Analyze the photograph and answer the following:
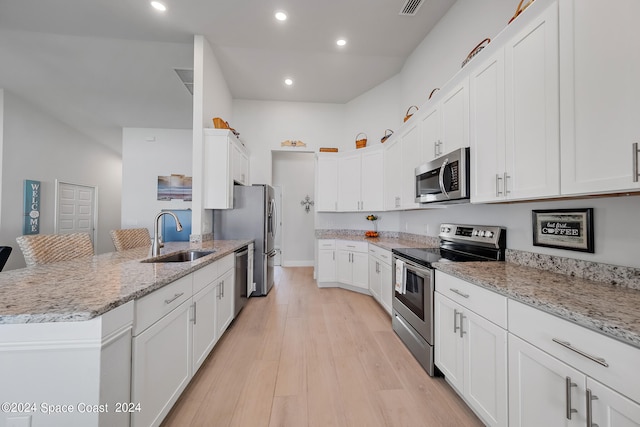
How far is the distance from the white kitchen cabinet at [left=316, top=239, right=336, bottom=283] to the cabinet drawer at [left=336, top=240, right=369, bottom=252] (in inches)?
4.7

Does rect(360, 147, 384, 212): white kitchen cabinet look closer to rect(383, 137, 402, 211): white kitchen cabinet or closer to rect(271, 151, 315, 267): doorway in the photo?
rect(383, 137, 402, 211): white kitchen cabinet

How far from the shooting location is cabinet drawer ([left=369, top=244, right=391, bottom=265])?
2.86 m

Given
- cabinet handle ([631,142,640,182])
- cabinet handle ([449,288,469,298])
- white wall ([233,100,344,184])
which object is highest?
white wall ([233,100,344,184])

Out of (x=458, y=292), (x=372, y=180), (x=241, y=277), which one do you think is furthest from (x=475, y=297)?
(x=372, y=180)

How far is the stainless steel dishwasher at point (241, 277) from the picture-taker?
109 inches

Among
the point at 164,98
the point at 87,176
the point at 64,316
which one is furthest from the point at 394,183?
the point at 87,176

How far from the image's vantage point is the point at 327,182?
423 cm

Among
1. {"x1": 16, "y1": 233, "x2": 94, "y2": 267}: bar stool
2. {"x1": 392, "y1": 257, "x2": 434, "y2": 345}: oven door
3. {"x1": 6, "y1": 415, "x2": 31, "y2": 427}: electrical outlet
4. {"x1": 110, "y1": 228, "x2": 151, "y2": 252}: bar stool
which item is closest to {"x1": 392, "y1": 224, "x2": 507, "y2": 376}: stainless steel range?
{"x1": 392, "y1": 257, "x2": 434, "y2": 345}: oven door

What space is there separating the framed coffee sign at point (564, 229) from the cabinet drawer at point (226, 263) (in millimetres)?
2458

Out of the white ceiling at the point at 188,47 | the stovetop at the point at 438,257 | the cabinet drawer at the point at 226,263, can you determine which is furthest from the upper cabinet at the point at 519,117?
the cabinet drawer at the point at 226,263

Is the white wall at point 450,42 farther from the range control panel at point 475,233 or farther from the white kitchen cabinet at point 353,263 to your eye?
the white kitchen cabinet at point 353,263

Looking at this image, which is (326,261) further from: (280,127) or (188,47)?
(188,47)

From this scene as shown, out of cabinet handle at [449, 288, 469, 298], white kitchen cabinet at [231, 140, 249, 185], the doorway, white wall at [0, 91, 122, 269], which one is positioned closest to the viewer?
cabinet handle at [449, 288, 469, 298]

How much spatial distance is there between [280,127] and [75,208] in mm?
5404
